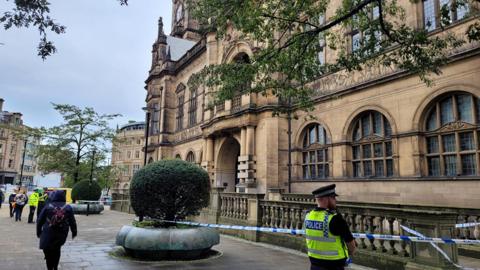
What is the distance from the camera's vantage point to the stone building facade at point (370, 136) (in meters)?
11.3

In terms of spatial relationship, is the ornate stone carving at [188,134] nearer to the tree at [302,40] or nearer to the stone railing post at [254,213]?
the stone railing post at [254,213]

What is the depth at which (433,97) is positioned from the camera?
12.0 metres

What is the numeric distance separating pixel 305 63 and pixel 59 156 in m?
28.3

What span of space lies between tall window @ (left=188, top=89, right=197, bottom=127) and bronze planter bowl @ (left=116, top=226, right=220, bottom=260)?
21442 millimetres

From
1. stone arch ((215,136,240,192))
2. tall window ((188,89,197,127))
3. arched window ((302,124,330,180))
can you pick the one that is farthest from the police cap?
tall window ((188,89,197,127))

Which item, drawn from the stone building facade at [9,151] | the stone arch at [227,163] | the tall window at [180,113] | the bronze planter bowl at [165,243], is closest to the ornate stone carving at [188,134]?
the tall window at [180,113]

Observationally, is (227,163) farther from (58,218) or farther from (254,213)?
(58,218)

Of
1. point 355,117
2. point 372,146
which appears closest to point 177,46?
point 355,117

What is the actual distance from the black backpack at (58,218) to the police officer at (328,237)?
4.40 metres

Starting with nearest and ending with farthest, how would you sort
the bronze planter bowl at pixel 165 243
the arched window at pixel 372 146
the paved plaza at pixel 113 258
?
the paved plaza at pixel 113 258 < the bronze planter bowl at pixel 165 243 < the arched window at pixel 372 146

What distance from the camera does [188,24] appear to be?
148 ft

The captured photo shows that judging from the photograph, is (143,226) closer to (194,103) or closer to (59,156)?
(194,103)

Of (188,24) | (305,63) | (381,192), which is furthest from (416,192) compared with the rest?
(188,24)

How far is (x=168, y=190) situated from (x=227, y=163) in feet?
51.0
